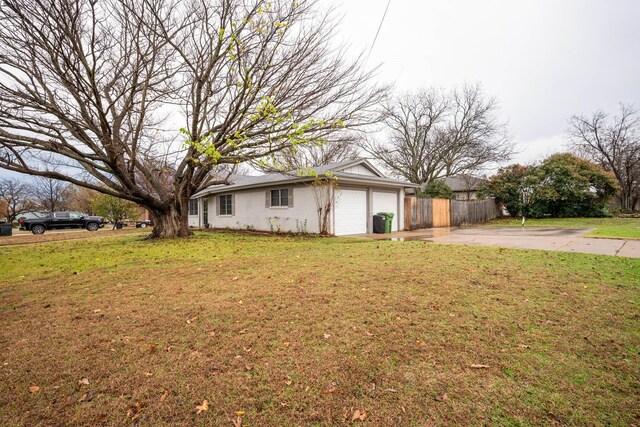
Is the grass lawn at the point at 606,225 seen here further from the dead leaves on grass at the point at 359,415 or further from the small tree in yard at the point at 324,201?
the dead leaves on grass at the point at 359,415

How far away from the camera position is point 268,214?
635 inches

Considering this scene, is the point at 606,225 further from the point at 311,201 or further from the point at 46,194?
the point at 46,194

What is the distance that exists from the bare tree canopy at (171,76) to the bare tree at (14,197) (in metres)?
30.0

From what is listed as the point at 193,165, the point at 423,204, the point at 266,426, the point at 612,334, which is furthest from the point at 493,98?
the point at 266,426

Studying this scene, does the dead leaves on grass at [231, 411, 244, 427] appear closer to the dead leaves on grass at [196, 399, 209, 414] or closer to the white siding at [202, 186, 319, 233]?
the dead leaves on grass at [196, 399, 209, 414]

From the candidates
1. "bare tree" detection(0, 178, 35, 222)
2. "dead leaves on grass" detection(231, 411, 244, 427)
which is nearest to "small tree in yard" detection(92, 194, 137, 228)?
"bare tree" detection(0, 178, 35, 222)

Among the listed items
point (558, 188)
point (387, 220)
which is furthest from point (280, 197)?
point (558, 188)

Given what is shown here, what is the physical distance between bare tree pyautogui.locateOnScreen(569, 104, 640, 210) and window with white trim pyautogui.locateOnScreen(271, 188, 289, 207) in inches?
1428

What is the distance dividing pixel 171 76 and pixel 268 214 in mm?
8001

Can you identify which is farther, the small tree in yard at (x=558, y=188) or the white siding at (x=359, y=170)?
the small tree in yard at (x=558, y=188)

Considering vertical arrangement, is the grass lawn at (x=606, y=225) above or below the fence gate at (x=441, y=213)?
below

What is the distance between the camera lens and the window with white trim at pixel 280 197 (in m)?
15.1

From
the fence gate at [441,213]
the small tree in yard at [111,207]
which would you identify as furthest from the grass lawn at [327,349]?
the small tree in yard at [111,207]

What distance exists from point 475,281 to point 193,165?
9844mm
